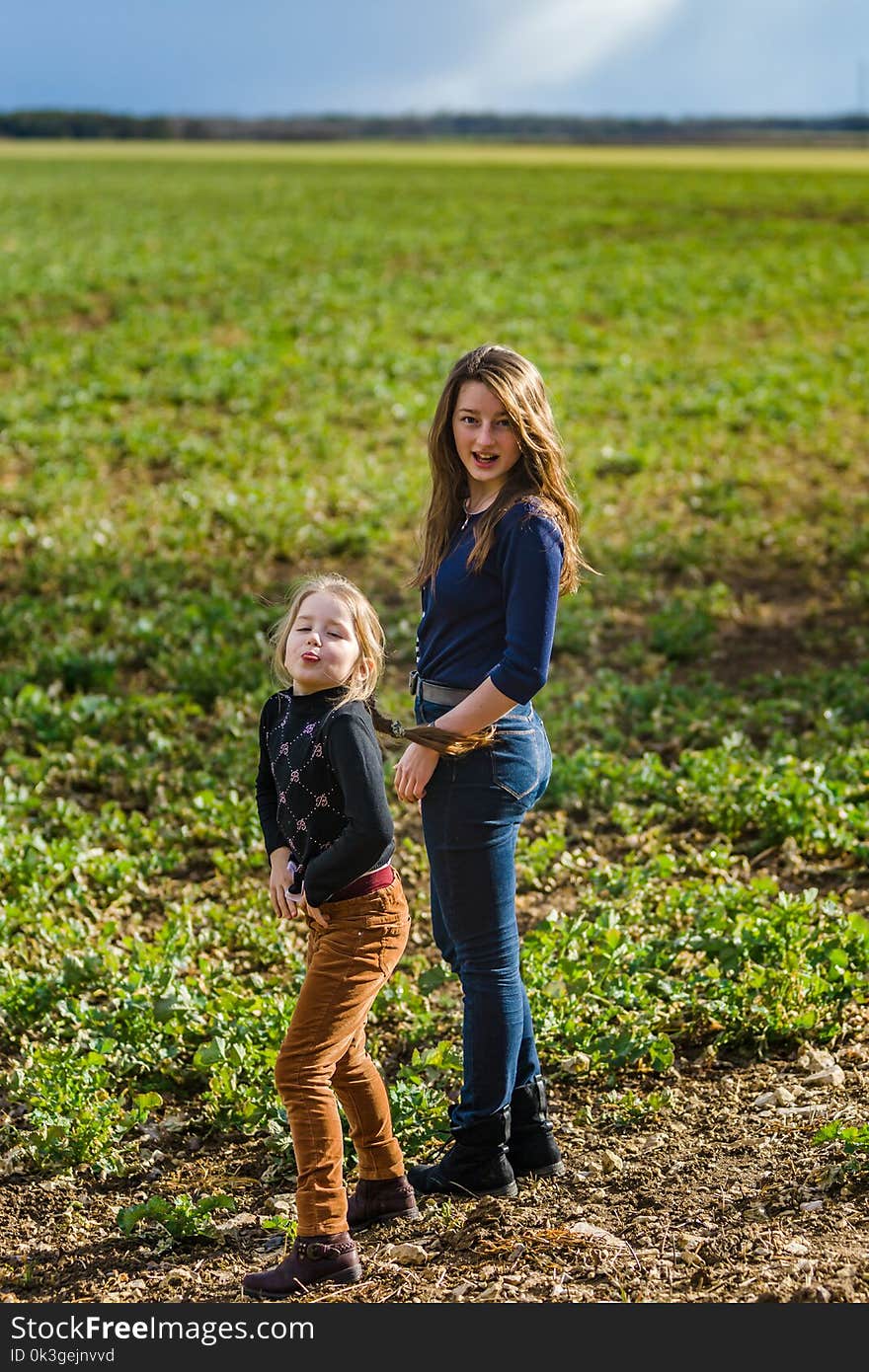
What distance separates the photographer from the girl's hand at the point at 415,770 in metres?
3.82

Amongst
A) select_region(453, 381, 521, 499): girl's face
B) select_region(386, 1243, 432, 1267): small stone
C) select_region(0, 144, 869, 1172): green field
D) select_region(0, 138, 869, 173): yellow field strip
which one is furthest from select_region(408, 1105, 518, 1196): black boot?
select_region(0, 138, 869, 173): yellow field strip

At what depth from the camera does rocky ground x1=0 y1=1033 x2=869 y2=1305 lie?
3.79 m

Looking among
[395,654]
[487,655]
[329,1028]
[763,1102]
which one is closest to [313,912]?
[329,1028]

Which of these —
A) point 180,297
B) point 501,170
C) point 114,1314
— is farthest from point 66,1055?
point 501,170

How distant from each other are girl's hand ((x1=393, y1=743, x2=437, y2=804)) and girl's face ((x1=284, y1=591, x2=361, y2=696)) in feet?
0.91

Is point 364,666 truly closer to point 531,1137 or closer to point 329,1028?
point 329,1028

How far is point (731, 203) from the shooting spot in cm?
4166

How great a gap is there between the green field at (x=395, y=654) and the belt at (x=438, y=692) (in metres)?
1.59

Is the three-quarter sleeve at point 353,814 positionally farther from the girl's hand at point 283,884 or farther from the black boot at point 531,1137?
the black boot at point 531,1137

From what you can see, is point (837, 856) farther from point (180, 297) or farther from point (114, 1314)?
point (180, 297)

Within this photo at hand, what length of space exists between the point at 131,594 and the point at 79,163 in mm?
61597

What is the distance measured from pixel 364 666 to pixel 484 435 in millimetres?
714

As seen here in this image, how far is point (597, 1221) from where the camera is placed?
13.6 feet

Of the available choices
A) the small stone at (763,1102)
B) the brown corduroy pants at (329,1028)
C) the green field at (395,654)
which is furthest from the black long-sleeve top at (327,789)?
the small stone at (763,1102)
